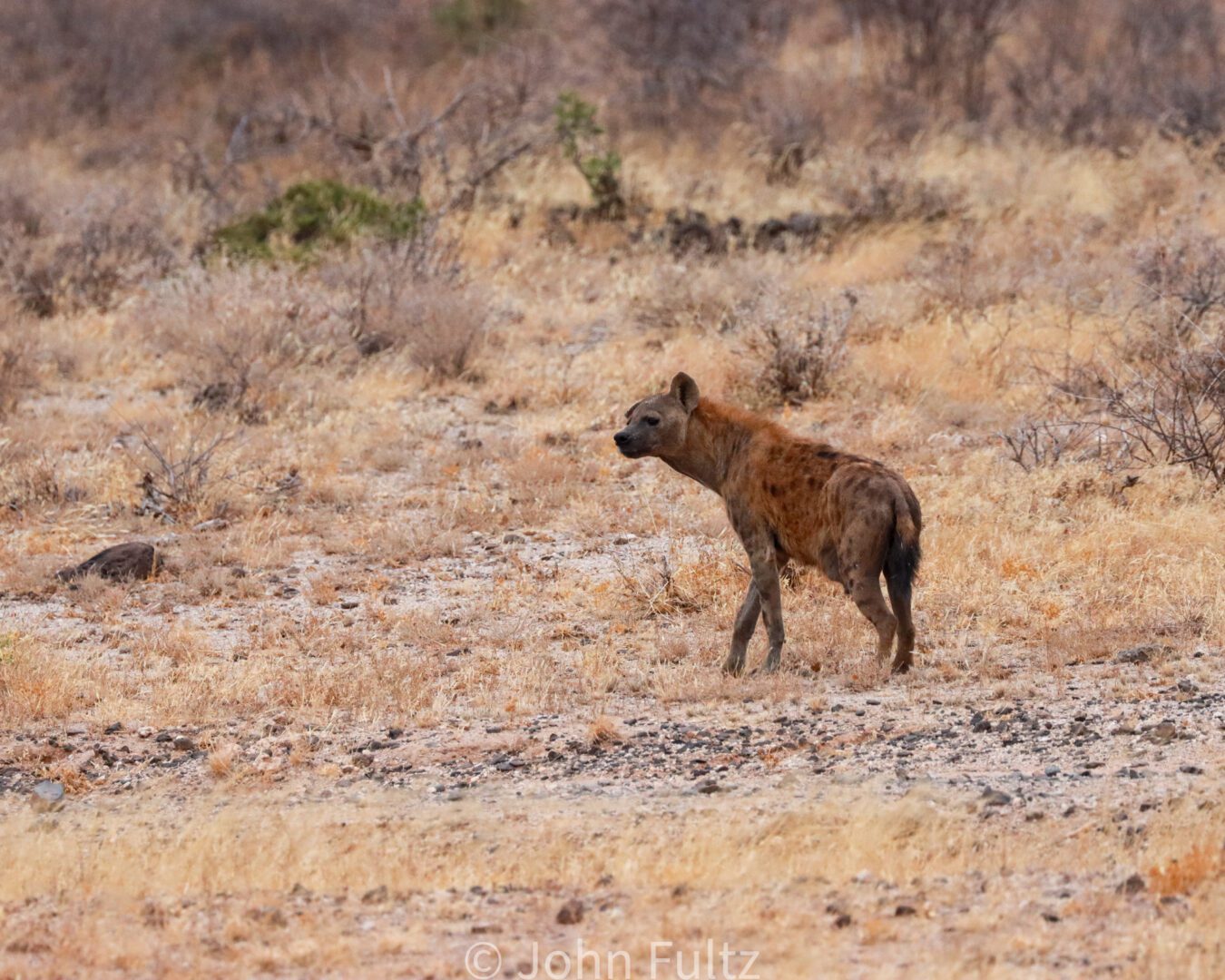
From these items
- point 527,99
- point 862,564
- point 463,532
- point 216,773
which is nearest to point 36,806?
point 216,773

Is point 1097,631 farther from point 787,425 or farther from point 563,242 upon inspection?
point 563,242

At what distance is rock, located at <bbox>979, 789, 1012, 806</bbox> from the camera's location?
598 cm

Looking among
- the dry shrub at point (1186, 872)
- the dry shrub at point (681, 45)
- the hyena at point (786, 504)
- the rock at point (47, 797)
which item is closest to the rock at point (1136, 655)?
the hyena at point (786, 504)

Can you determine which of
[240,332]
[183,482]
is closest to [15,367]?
[240,332]

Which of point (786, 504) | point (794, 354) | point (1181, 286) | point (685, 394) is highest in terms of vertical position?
point (685, 394)

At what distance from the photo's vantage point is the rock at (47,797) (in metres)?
6.64

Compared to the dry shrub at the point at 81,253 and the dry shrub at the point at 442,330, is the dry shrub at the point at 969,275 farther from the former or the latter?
the dry shrub at the point at 81,253

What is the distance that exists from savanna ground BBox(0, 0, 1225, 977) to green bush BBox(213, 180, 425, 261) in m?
0.09

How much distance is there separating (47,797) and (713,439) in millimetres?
3249

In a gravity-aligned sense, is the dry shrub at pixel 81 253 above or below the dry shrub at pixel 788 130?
below

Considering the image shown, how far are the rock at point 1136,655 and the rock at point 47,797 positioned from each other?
4.36 metres

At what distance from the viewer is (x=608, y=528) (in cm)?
1079

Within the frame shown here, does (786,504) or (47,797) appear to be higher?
(786,504)

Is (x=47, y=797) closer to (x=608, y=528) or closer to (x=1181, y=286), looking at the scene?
(x=608, y=528)
